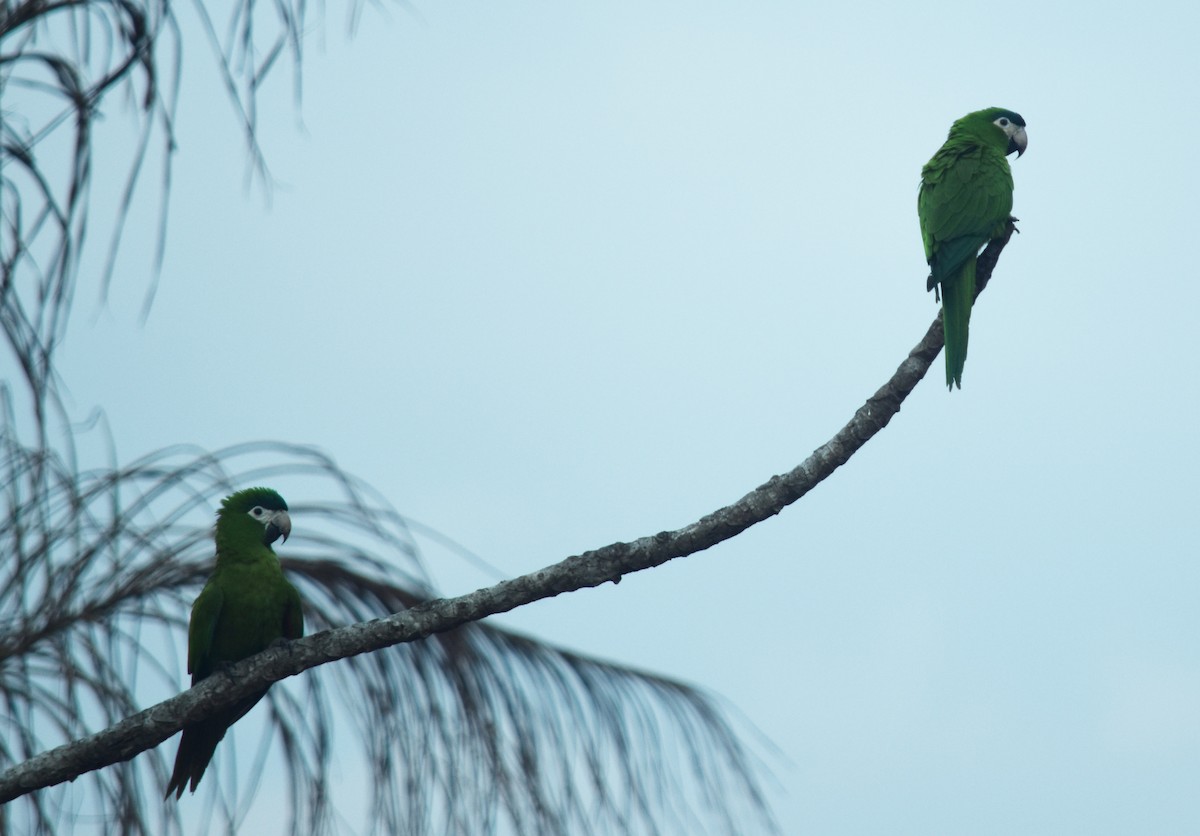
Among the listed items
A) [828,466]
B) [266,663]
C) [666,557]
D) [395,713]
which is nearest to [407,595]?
[395,713]

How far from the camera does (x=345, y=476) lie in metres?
2.50

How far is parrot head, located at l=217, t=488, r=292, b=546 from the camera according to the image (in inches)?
99.0

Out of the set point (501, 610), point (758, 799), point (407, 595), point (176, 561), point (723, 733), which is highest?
point (176, 561)

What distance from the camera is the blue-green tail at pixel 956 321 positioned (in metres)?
3.18

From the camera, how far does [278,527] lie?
8.25 ft

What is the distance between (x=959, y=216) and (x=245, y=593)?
2430mm

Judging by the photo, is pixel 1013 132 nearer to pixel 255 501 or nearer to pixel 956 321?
pixel 956 321

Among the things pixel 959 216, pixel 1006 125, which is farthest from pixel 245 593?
pixel 1006 125

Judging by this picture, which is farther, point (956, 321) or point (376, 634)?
point (956, 321)

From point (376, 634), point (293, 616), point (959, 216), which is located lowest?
point (376, 634)

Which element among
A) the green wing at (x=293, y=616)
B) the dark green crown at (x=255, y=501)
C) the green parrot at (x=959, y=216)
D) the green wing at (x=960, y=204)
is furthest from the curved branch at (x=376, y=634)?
the green wing at (x=960, y=204)

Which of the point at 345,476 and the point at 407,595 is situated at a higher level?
the point at 345,476

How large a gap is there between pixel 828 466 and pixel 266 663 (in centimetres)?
105

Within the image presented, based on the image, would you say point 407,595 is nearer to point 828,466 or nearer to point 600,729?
point 600,729
